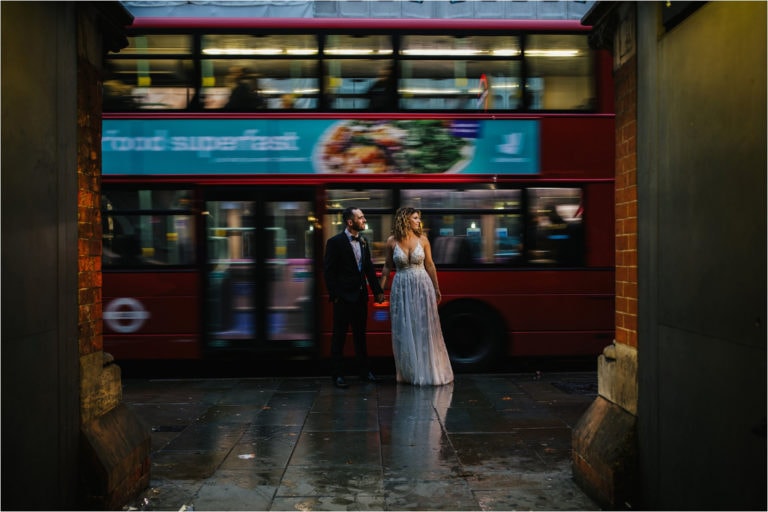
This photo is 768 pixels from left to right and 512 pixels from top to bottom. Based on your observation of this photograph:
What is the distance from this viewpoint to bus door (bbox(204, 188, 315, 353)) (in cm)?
921

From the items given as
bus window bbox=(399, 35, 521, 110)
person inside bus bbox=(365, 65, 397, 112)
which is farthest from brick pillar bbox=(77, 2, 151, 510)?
bus window bbox=(399, 35, 521, 110)

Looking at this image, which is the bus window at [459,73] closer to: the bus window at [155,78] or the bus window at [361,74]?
the bus window at [361,74]

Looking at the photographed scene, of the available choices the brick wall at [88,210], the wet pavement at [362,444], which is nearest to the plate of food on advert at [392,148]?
the wet pavement at [362,444]

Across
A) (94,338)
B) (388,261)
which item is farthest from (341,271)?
(94,338)

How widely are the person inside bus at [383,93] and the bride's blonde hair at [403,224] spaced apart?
1564 mm

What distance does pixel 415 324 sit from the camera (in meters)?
8.41

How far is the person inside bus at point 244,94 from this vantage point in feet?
30.2

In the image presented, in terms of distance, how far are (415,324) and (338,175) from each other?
7.08 feet

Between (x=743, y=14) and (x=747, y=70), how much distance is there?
0.82ft

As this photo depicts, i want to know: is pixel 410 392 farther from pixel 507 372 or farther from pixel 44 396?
pixel 44 396

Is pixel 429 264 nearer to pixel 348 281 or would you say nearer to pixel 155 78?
pixel 348 281

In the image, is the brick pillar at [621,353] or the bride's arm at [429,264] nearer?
the brick pillar at [621,353]

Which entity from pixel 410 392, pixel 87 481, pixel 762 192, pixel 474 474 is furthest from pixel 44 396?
pixel 410 392

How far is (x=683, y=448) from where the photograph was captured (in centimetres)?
348
